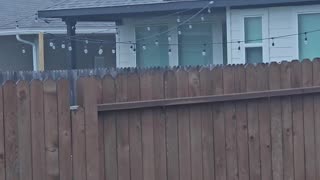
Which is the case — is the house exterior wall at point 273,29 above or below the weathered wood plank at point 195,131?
above

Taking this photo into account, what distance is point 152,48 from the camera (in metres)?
17.8

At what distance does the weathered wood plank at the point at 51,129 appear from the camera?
5.58m

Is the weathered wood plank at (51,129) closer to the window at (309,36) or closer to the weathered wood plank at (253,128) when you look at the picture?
the weathered wood plank at (253,128)

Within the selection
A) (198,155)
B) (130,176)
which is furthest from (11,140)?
(198,155)

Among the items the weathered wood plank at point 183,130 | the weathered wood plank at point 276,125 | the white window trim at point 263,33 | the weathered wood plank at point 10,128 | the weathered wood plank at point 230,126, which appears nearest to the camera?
the weathered wood plank at point 10,128

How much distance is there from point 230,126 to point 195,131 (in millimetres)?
366

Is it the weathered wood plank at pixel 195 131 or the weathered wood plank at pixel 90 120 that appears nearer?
the weathered wood plank at pixel 90 120

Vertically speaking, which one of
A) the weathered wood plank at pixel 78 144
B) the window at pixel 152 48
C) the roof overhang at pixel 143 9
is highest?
the roof overhang at pixel 143 9

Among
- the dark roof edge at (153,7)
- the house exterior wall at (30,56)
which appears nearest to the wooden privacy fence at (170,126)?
the dark roof edge at (153,7)

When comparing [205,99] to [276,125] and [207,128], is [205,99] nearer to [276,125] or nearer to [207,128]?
[207,128]

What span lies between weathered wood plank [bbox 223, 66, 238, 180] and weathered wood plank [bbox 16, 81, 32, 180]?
6.08 feet

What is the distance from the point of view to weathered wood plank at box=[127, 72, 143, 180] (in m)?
6.04

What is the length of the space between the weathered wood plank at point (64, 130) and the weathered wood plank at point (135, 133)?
57cm

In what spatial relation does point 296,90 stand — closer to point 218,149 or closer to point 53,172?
point 218,149
